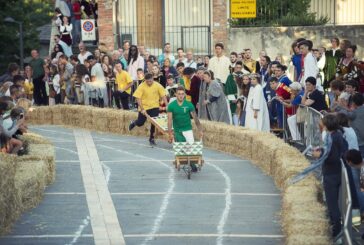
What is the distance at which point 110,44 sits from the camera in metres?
40.2

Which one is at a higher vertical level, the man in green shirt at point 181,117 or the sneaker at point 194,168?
the man in green shirt at point 181,117

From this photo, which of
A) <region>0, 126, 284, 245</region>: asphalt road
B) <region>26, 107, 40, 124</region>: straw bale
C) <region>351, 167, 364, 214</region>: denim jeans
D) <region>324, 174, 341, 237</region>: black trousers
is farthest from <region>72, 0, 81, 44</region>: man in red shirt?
<region>324, 174, 341, 237</region>: black trousers

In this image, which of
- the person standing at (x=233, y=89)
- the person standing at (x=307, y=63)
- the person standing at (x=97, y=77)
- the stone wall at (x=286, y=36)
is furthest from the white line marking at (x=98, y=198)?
the stone wall at (x=286, y=36)

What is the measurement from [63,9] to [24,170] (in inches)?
797

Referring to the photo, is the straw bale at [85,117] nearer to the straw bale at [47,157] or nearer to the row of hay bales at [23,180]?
the row of hay bales at [23,180]

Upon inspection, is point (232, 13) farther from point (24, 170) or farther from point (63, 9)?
point (24, 170)

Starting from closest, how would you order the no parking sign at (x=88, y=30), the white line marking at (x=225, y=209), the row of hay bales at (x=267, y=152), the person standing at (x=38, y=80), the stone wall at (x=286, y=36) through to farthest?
1. the row of hay bales at (x=267, y=152)
2. the white line marking at (x=225, y=209)
3. the stone wall at (x=286, y=36)
4. the person standing at (x=38, y=80)
5. the no parking sign at (x=88, y=30)

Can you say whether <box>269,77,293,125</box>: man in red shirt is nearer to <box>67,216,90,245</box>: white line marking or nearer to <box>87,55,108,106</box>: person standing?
<box>87,55,108,106</box>: person standing

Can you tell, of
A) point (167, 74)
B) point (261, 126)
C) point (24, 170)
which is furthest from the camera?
point (167, 74)

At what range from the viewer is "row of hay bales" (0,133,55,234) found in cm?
1755

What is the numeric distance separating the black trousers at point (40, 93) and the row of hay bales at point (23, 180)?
1349 cm

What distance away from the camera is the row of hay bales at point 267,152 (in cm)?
1523

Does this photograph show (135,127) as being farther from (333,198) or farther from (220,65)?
(333,198)

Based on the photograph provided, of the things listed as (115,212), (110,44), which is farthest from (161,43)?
(115,212)
